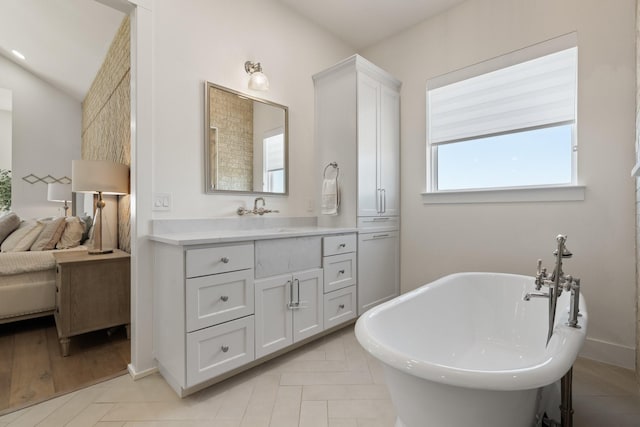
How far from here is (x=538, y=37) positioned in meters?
2.24

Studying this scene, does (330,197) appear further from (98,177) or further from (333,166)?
(98,177)

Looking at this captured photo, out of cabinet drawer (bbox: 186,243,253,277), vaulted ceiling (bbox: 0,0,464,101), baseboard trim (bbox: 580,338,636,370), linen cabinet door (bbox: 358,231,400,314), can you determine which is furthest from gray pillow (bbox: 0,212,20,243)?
baseboard trim (bbox: 580,338,636,370)

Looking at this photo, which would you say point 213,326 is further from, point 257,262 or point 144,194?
point 144,194

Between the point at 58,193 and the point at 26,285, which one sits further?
the point at 58,193

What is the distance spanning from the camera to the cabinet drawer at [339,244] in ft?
7.55

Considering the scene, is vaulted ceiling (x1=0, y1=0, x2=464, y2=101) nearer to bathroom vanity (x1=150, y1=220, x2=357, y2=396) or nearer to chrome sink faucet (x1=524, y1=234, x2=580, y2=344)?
bathroom vanity (x1=150, y1=220, x2=357, y2=396)

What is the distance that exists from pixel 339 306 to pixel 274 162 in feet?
4.44

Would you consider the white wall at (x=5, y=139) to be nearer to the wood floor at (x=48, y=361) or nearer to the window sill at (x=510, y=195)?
the wood floor at (x=48, y=361)

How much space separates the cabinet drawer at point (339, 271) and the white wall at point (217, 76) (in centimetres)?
68

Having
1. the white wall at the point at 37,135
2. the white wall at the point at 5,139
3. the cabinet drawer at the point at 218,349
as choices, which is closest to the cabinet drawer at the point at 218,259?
the cabinet drawer at the point at 218,349

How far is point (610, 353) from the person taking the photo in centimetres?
198

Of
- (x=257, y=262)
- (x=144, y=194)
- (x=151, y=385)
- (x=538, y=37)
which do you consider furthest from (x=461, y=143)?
(x=151, y=385)

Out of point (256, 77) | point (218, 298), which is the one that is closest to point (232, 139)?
point (256, 77)

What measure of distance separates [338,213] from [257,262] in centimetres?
108
